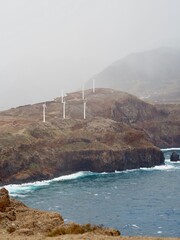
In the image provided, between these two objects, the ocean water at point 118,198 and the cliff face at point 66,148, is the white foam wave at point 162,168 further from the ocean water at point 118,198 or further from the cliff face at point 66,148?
the cliff face at point 66,148

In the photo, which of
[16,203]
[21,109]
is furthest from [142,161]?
[16,203]

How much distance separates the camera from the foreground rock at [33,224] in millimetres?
35875

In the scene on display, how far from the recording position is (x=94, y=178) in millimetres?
123562

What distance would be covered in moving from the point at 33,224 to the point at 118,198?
50947 millimetres

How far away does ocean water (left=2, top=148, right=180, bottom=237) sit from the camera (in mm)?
67769

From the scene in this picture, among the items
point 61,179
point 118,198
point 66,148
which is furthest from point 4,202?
point 66,148

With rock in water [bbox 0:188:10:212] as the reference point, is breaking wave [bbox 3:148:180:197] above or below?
below

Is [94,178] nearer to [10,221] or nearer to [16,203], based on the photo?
[16,203]

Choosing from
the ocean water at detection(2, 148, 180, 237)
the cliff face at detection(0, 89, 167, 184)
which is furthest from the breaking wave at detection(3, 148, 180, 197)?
the cliff face at detection(0, 89, 167, 184)

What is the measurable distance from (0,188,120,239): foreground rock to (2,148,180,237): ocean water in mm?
20577

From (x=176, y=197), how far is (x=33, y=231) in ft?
187

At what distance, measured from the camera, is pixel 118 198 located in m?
90.2

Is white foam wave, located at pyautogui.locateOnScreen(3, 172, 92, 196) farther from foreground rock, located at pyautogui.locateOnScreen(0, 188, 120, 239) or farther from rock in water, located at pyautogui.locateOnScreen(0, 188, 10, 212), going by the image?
foreground rock, located at pyautogui.locateOnScreen(0, 188, 120, 239)

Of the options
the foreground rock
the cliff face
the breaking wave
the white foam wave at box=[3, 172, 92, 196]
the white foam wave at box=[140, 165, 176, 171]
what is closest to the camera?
the foreground rock
